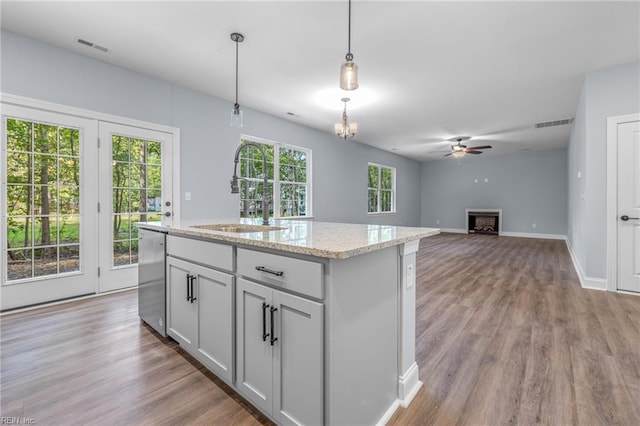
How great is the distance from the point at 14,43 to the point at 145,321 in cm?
297

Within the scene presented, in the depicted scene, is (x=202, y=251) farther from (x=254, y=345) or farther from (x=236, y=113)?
(x=236, y=113)

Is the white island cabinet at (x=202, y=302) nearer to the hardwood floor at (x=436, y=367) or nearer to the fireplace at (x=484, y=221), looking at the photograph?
the hardwood floor at (x=436, y=367)

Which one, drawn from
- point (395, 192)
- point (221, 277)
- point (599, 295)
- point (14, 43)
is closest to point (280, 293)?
point (221, 277)

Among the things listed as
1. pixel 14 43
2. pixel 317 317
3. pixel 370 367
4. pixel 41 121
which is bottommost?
pixel 370 367

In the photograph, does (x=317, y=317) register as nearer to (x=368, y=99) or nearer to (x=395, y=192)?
(x=368, y=99)

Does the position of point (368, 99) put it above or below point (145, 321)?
above

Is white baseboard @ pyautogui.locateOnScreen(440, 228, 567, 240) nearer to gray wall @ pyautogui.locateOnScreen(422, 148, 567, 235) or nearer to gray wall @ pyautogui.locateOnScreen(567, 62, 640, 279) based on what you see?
gray wall @ pyautogui.locateOnScreen(422, 148, 567, 235)

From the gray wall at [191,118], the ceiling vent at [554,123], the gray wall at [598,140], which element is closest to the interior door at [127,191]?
the gray wall at [191,118]

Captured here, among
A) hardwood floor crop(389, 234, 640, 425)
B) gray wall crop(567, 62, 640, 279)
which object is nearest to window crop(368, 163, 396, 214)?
hardwood floor crop(389, 234, 640, 425)

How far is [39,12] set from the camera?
8.57ft

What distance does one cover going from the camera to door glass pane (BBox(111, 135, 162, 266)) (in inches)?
144

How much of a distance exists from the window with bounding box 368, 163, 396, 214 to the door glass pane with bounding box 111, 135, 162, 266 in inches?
229

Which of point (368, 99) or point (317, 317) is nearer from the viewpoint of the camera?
point (317, 317)

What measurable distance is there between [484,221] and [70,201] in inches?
428
